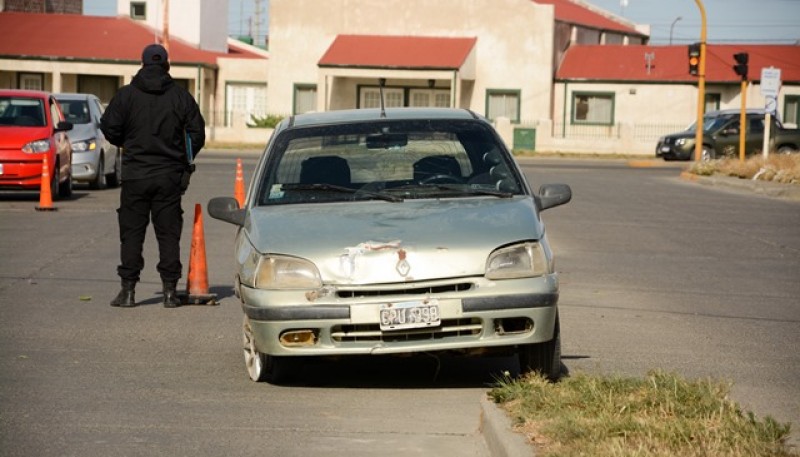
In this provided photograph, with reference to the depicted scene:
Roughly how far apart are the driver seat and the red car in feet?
46.3

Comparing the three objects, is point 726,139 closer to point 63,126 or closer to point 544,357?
point 63,126

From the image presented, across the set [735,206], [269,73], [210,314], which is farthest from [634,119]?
[210,314]

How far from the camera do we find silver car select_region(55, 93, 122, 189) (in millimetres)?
25984

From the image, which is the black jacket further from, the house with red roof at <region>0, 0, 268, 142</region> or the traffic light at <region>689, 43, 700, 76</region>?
the house with red roof at <region>0, 0, 268, 142</region>

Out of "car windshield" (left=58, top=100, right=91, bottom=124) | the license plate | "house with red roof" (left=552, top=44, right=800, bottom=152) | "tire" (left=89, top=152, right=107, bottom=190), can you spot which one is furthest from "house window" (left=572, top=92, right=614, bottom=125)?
the license plate

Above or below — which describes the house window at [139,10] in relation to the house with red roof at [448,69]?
above

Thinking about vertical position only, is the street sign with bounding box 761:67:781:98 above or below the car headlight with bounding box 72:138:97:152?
above

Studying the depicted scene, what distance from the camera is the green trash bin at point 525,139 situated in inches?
2292

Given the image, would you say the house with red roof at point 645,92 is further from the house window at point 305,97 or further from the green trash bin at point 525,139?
the house window at point 305,97

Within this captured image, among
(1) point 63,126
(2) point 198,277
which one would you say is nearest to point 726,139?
(1) point 63,126

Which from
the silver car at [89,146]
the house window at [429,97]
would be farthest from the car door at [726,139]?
the silver car at [89,146]

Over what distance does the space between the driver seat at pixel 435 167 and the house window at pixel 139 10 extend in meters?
59.4

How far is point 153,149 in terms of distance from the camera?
1144 cm

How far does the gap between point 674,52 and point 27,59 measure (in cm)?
2863
